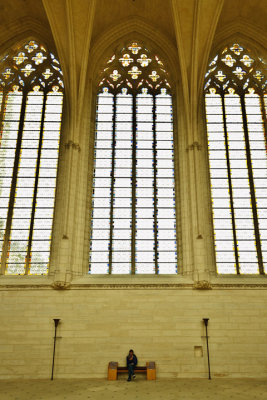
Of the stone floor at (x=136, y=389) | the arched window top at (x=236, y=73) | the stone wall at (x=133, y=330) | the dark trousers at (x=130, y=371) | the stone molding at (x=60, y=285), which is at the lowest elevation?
the stone floor at (x=136, y=389)

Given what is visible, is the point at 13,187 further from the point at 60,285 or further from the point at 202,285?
the point at 202,285

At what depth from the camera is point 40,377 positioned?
471 inches

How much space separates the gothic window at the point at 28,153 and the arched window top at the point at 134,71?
2.29 m

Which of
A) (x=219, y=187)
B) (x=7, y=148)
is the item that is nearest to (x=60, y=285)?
(x=7, y=148)

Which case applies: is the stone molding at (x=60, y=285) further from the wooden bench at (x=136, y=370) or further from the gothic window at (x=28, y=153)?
the wooden bench at (x=136, y=370)

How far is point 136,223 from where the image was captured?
1434cm

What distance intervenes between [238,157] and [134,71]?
19.7 ft

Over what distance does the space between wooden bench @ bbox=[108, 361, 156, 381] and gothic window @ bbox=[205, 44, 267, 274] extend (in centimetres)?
419

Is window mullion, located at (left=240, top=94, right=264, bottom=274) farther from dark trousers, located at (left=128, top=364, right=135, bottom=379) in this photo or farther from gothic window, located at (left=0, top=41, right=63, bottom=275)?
gothic window, located at (left=0, top=41, right=63, bottom=275)

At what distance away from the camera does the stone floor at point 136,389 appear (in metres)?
8.88

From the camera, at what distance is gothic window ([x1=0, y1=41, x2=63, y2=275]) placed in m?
13.9

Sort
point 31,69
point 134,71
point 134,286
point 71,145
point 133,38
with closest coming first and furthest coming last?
point 134,286 → point 71,145 → point 31,69 → point 134,71 → point 133,38

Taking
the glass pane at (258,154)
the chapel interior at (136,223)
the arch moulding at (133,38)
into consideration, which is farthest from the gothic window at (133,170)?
the glass pane at (258,154)

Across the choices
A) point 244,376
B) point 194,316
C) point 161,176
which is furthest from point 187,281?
point 161,176
